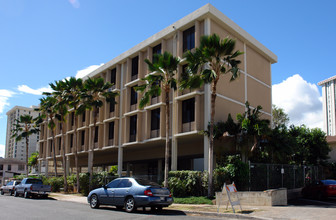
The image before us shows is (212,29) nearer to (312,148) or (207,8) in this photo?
(207,8)

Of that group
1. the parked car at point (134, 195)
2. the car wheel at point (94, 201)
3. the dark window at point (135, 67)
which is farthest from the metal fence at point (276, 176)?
the dark window at point (135, 67)

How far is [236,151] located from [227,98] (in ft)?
14.1

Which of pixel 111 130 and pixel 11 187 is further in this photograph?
pixel 111 130

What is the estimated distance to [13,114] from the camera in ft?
551

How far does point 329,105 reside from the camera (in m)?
93.9

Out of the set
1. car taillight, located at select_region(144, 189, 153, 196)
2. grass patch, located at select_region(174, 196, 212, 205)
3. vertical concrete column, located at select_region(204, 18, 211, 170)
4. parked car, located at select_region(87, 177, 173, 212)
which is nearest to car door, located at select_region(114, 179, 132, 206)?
parked car, located at select_region(87, 177, 173, 212)

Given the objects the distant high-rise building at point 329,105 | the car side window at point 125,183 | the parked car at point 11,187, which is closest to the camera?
the car side window at point 125,183

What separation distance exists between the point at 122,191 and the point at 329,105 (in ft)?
303

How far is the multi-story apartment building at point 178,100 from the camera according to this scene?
82.2 feet

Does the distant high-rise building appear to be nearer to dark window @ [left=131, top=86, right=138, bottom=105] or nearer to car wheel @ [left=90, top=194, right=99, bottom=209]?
dark window @ [left=131, top=86, right=138, bottom=105]

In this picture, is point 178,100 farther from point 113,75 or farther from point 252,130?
point 113,75

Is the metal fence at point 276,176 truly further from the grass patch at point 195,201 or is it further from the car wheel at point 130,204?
the car wheel at point 130,204

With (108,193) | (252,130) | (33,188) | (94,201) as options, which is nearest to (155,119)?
(252,130)

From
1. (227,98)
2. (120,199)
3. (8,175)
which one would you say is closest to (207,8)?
(227,98)
